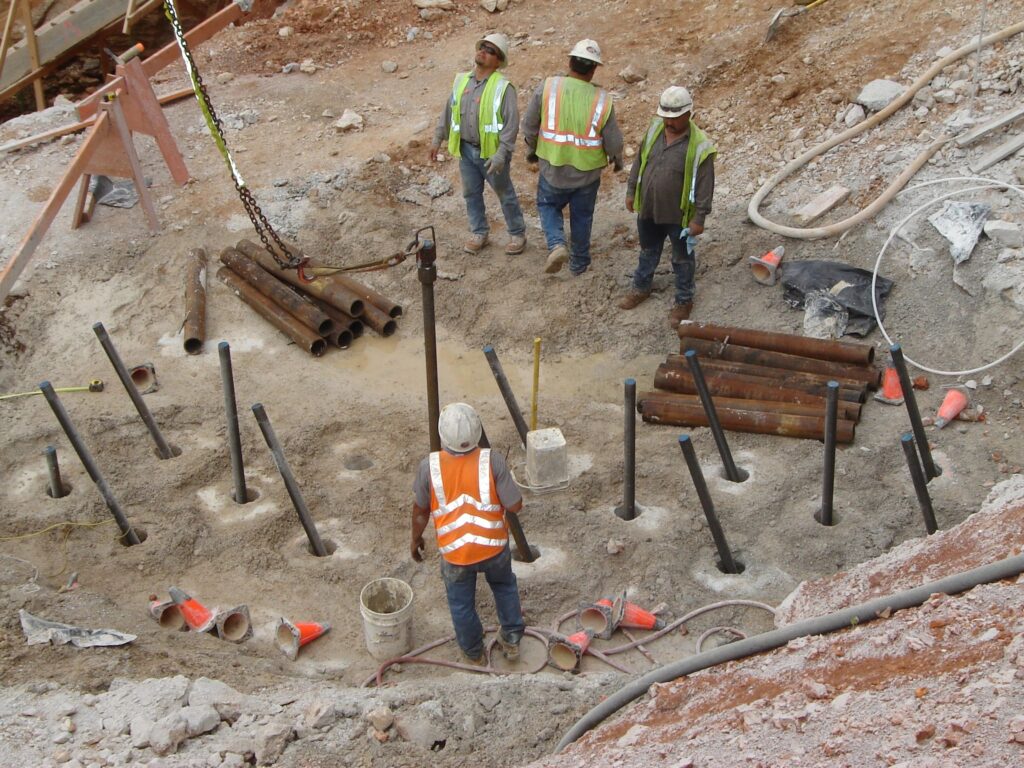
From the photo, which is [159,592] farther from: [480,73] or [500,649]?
[480,73]

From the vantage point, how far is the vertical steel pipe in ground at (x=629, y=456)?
6457 mm

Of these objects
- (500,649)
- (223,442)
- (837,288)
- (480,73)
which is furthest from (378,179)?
(500,649)

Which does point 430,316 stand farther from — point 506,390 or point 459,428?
point 459,428

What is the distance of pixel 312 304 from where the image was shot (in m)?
9.23

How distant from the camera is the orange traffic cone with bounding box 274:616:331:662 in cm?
598

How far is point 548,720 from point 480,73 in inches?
234

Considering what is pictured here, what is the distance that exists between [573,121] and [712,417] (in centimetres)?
314

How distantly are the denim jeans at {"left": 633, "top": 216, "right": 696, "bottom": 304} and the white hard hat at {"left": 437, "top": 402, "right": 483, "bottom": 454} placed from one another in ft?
12.0

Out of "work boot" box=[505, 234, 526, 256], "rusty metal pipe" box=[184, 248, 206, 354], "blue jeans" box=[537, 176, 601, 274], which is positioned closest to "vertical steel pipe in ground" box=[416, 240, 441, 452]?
"blue jeans" box=[537, 176, 601, 274]

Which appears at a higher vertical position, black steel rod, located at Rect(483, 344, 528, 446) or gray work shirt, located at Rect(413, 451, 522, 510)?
gray work shirt, located at Rect(413, 451, 522, 510)

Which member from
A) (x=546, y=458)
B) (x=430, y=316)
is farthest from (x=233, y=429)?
(x=546, y=458)

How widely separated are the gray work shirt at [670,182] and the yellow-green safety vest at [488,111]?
1387mm

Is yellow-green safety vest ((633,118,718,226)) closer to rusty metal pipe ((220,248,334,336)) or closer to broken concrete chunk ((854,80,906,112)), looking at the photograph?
broken concrete chunk ((854,80,906,112))

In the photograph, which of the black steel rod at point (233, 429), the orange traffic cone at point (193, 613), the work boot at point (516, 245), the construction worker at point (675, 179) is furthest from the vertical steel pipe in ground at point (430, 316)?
the work boot at point (516, 245)
